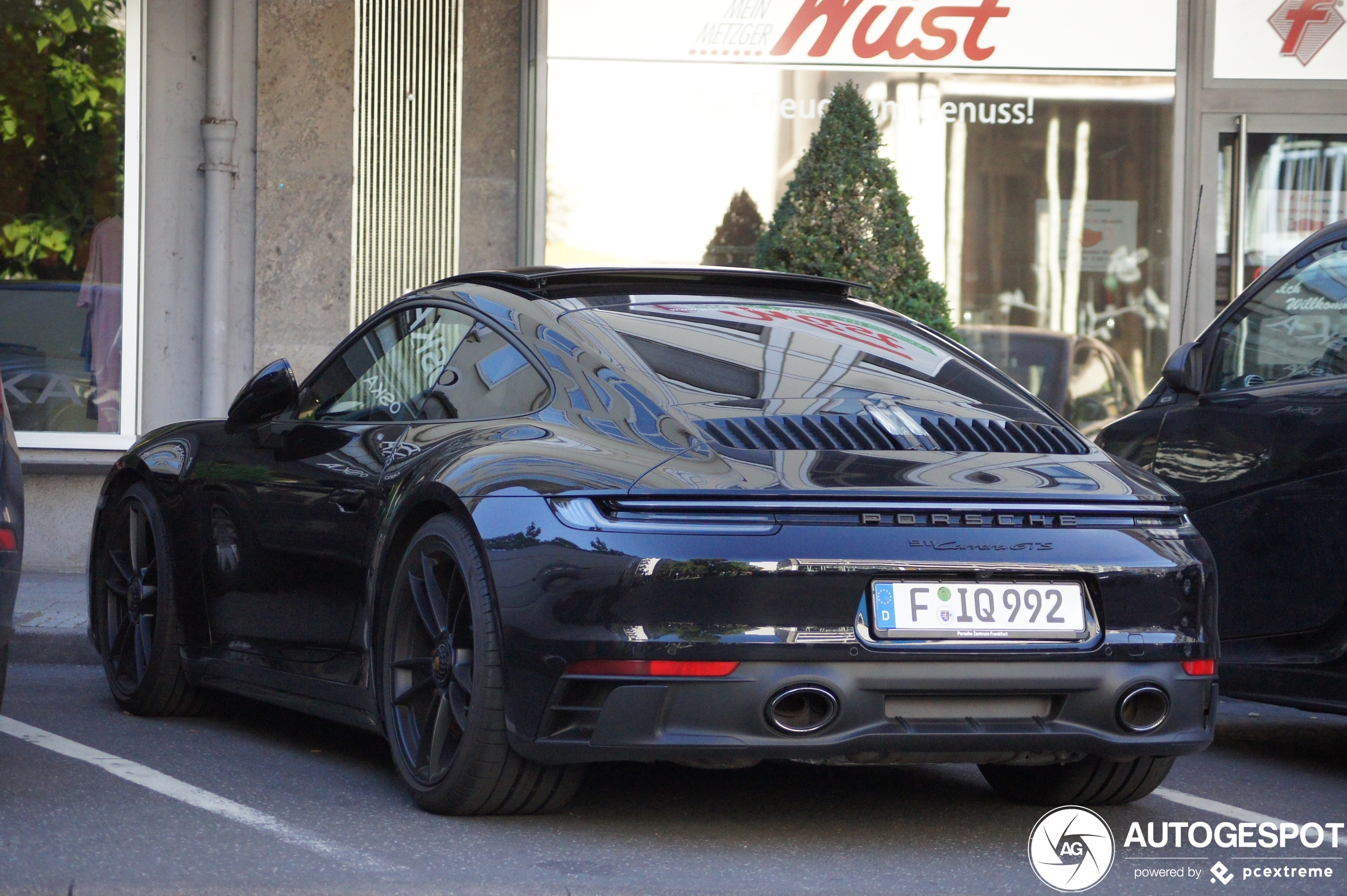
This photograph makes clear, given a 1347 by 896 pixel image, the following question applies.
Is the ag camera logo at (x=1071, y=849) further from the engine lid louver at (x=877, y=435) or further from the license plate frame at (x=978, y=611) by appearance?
the engine lid louver at (x=877, y=435)

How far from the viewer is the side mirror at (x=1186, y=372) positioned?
19.6 feet

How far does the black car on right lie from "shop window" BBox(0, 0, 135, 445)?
6673mm

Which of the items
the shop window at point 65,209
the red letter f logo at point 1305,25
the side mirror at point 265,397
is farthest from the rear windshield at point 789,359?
the red letter f logo at point 1305,25

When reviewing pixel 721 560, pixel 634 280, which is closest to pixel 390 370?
pixel 634 280

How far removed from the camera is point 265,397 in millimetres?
5352

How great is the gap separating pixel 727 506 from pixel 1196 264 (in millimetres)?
8326

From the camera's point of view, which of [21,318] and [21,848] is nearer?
[21,848]

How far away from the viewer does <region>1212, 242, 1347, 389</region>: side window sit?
555cm

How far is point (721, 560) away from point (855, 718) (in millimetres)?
445

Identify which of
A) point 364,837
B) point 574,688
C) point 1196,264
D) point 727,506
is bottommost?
point 364,837

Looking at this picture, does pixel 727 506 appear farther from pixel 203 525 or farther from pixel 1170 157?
pixel 1170 157

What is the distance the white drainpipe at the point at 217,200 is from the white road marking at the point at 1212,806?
6.92 meters

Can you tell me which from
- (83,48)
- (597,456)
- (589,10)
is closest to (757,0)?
(589,10)

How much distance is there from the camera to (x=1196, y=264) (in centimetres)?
1132
